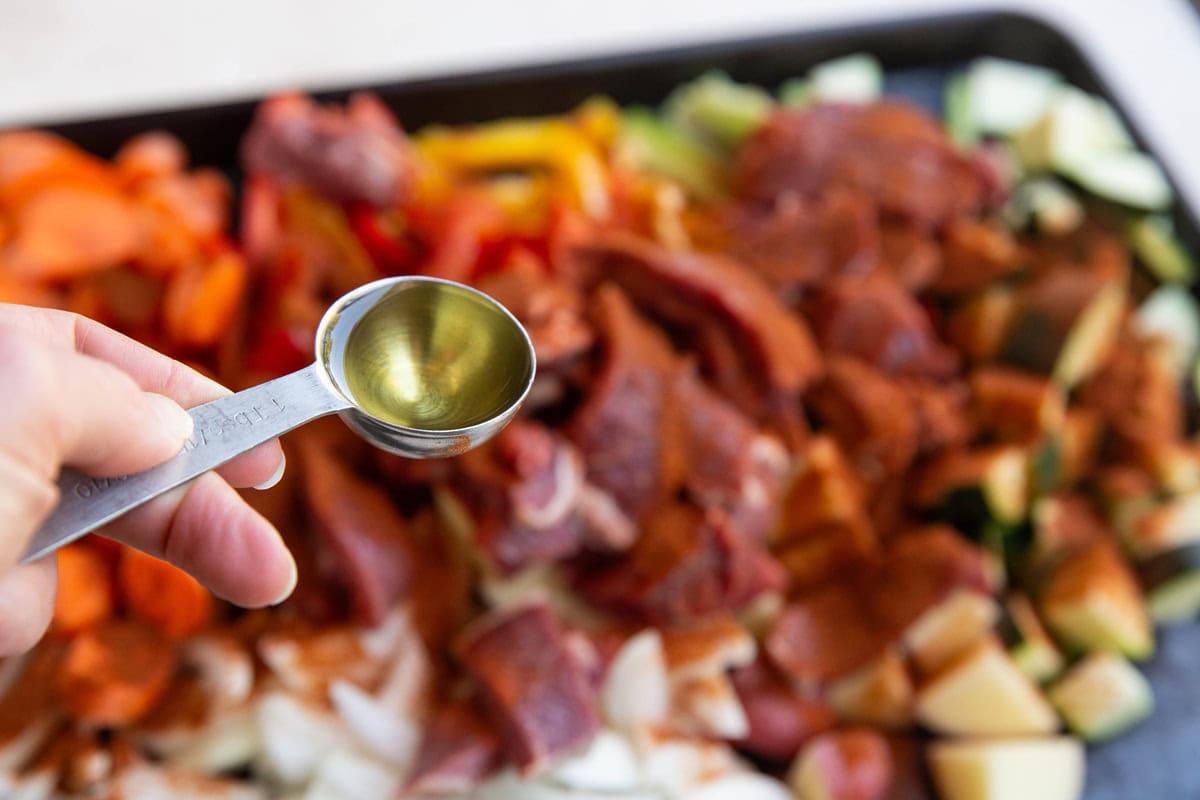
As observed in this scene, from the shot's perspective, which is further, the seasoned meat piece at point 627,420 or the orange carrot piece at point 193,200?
the orange carrot piece at point 193,200

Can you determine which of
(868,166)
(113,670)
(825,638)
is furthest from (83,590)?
(868,166)

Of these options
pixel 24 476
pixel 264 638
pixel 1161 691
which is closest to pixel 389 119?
pixel 264 638

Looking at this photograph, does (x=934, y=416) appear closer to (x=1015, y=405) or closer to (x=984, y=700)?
(x=1015, y=405)

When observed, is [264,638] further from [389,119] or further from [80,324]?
[389,119]

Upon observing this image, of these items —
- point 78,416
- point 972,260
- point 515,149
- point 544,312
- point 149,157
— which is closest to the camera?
point 78,416

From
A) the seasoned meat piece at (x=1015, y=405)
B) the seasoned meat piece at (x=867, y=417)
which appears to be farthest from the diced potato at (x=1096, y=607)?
the seasoned meat piece at (x=867, y=417)

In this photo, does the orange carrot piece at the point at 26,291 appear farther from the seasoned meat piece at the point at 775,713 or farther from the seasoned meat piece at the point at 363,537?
the seasoned meat piece at the point at 775,713
